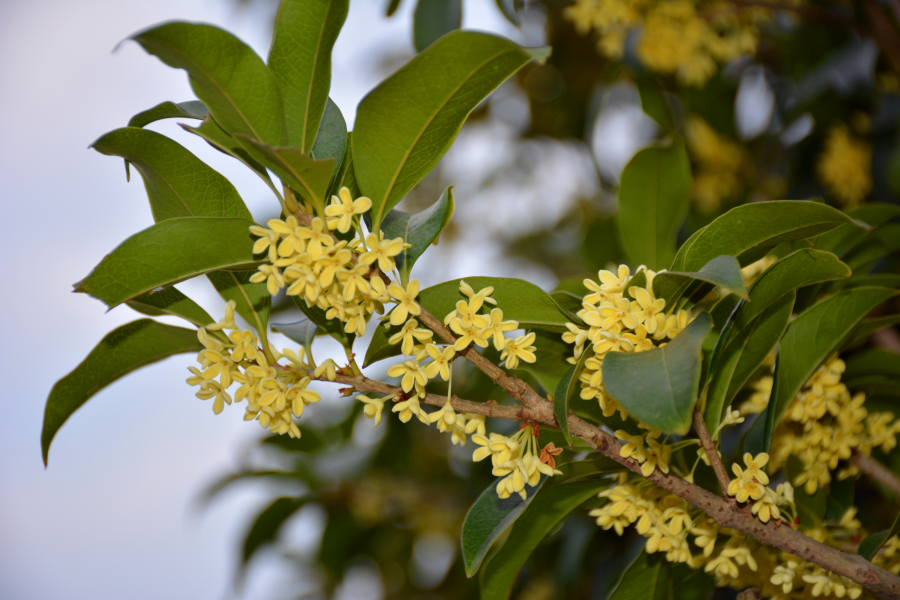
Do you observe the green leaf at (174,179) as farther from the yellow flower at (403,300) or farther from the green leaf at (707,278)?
the green leaf at (707,278)

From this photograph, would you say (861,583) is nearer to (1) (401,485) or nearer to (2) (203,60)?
(2) (203,60)

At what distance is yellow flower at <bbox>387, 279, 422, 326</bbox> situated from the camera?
0.83m

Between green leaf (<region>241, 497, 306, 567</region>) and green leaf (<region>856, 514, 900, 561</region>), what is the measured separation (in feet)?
7.29

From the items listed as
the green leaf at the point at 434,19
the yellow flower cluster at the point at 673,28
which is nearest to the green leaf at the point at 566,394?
the green leaf at the point at 434,19

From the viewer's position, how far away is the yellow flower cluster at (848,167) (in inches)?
86.5

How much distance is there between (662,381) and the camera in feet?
2.33

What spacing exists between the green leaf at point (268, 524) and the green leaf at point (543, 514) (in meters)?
1.76

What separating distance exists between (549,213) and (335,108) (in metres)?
3.26

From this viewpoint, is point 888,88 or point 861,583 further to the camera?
point 888,88

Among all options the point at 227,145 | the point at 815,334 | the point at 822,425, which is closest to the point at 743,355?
the point at 815,334

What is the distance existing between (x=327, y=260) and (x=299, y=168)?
4.9 inches

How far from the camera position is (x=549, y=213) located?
13.7 feet

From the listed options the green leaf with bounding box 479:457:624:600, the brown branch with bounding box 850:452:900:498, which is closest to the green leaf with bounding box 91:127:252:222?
the green leaf with bounding box 479:457:624:600

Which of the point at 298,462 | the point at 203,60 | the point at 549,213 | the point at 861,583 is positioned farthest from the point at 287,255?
the point at 549,213
